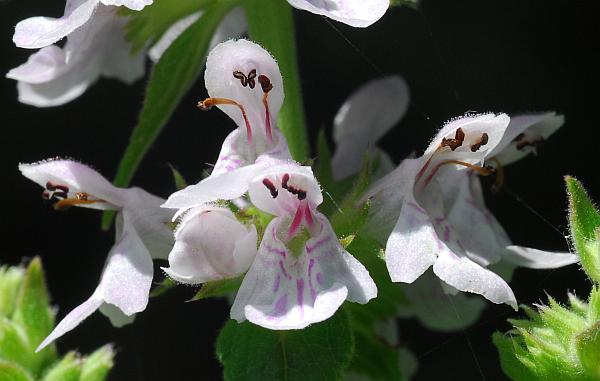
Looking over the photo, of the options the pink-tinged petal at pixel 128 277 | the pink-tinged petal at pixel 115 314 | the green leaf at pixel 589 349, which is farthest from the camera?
the pink-tinged petal at pixel 115 314

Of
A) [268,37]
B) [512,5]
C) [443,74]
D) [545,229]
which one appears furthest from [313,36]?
[268,37]

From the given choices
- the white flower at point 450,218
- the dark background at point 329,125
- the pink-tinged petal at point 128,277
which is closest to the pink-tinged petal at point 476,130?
the white flower at point 450,218

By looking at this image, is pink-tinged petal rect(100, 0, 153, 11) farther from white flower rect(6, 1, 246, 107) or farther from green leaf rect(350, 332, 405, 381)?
green leaf rect(350, 332, 405, 381)

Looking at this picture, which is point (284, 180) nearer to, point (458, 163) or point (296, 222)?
point (296, 222)

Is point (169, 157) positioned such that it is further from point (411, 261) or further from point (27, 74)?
point (411, 261)

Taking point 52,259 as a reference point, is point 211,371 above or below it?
below

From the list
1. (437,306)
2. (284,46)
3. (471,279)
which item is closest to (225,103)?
(284,46)

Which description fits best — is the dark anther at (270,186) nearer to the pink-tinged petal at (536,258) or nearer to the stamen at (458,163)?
the stamen at (458,163)
